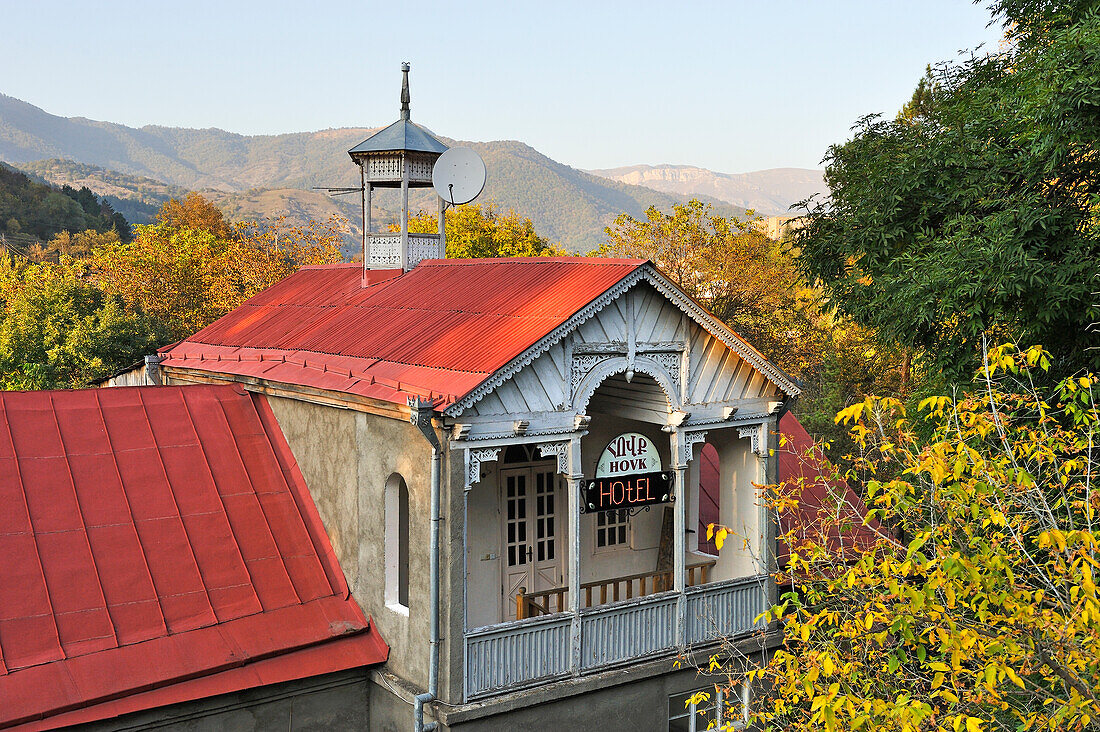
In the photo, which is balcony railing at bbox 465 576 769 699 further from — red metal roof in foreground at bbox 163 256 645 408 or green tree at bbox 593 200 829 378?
green tree at bbox 593 200 829 378

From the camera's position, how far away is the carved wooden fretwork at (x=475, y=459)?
384 inches

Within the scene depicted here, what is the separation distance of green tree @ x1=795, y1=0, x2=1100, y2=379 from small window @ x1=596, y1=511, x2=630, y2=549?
4.62m

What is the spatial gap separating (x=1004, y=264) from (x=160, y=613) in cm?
1000

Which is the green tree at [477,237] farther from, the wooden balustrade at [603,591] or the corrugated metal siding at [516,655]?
the corrugated metal siding at [516,655]

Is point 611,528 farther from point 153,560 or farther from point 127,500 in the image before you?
point 127,500

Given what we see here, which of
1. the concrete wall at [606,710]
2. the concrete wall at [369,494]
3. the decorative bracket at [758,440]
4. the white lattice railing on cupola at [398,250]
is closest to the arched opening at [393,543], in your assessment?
the concrete wall at [369,494]

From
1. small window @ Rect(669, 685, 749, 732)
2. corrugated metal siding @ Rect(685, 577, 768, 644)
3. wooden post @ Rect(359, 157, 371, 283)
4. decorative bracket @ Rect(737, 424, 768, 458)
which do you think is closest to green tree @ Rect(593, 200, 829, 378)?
wooden post @ Rect(359, 157, 371, 283)

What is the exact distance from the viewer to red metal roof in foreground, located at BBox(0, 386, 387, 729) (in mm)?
9094

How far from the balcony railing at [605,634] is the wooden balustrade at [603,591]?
390 mm

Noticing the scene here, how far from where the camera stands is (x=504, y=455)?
12469 mm

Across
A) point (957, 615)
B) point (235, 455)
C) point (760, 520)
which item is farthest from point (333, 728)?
point (957, 615)

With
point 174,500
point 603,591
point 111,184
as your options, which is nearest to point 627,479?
point 603,591

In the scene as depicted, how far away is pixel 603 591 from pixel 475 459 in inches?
113

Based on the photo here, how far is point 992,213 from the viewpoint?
40.8 ft
